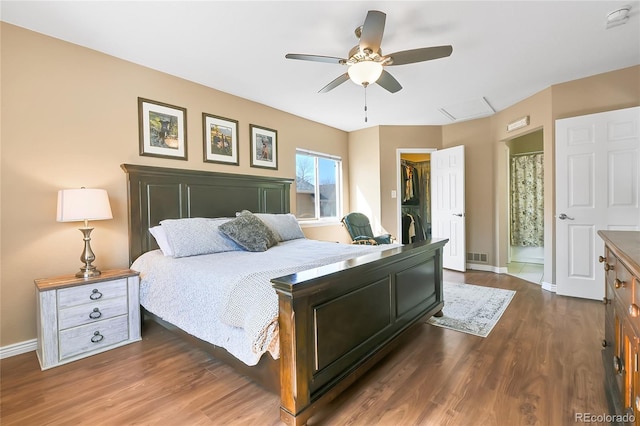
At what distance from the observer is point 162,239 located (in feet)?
8.70

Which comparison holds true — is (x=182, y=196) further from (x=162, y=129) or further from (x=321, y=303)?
(x=321, y=303)

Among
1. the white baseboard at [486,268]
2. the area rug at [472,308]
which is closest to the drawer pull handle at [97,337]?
the area rug at [472,308]

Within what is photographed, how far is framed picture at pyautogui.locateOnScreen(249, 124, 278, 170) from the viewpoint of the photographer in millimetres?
3929

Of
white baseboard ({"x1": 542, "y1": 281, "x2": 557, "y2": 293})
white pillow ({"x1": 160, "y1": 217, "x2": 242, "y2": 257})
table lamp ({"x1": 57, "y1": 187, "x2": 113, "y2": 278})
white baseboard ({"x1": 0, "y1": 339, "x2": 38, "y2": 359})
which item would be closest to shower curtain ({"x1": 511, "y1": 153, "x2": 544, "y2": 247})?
white baseboard ({"x1": 542, "y1": 281, "x2": 557, "y2": 293})

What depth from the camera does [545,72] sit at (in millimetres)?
3182

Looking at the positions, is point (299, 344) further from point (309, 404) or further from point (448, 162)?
point (448, 162)

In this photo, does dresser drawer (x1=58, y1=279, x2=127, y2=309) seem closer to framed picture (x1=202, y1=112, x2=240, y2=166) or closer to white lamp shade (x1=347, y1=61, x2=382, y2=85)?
framed picture (x1=202, y1=112, x2=240, y2=166)

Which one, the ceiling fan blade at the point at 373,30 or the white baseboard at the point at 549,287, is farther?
the white baseboard at the point at 549,287

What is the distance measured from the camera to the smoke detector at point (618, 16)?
2.14 metres

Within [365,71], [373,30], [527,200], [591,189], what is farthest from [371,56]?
[527,200]

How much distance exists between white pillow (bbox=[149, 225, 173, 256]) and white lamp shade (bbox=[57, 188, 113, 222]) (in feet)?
1.51

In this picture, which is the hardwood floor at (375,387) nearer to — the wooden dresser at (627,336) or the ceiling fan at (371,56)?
the wooden dresser at (627,336)

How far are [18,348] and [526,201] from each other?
6.97 meters

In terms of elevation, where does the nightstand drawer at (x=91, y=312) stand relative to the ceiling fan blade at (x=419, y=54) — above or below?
below
